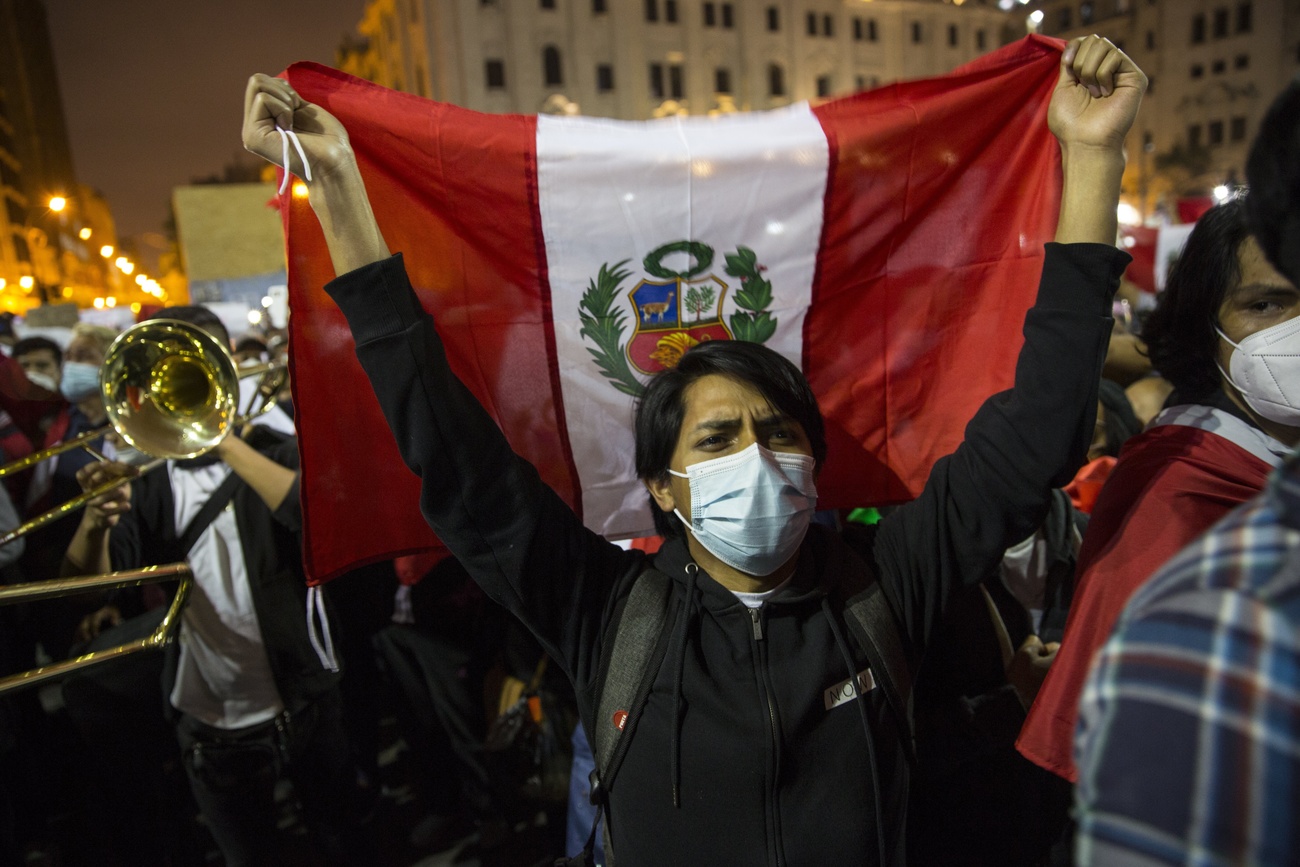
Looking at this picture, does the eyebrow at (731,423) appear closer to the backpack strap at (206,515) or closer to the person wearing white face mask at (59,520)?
the backpack strap at (206,515)

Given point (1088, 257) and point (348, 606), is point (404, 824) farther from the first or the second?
point (1088, 257)

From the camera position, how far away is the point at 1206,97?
57.0 meters

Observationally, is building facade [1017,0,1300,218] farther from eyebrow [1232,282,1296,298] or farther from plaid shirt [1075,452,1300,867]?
plaid shirt [1075,452,1300,867]

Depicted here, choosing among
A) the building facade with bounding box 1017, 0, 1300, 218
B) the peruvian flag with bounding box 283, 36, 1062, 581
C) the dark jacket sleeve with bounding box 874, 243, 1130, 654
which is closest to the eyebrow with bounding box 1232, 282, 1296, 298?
the dark jacket sleeve with bounding box 874, 243, 1130, 654

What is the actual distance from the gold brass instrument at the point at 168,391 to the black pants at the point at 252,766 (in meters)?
1.08

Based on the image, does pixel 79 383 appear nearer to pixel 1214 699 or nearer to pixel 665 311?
pixel 665 311

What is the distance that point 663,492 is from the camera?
6.53ft

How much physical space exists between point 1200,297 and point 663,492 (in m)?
1.38

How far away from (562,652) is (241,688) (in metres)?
1.88

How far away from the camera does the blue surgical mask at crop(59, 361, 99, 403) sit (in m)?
5.10

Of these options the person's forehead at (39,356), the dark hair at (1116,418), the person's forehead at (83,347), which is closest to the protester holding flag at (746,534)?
the dark hair at (1116,418)

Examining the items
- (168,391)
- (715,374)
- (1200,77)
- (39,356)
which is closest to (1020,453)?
(715,374)

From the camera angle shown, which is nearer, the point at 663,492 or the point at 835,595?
the point at 835,595

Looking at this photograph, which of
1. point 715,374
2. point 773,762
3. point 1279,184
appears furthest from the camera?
point 715,374
